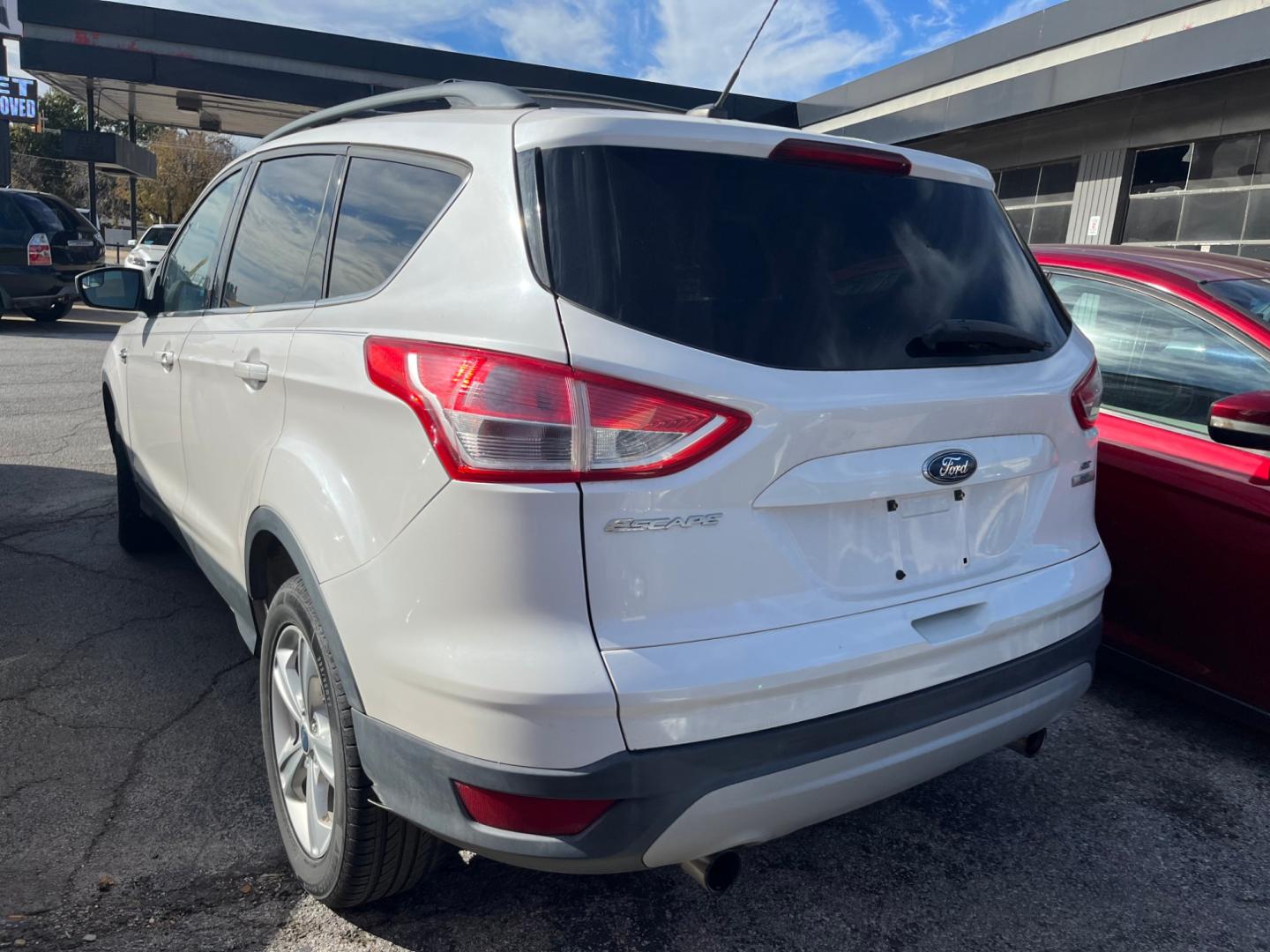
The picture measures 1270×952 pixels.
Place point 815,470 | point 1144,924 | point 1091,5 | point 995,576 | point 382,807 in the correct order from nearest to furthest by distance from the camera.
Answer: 1. point 815,470
2. point 382,807
3. point 995,576
4. point 1144,924
5. point 1091,5

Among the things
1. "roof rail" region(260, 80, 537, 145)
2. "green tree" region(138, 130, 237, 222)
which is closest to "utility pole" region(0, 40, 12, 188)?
"roof rail" region(260, 80, 537, 145)

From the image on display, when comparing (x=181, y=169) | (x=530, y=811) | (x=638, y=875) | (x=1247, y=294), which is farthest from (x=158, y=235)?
(x=181, y=169)

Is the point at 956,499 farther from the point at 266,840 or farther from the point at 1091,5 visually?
the point at 1091,5

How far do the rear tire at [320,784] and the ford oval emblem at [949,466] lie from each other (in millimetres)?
1336

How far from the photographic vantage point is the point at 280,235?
3.04 metres

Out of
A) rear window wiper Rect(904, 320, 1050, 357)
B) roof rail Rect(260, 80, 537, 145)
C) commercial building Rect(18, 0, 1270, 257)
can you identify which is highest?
commercial building Rect(18, 0, 1270, 257)

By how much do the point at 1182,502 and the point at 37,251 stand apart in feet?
49.8

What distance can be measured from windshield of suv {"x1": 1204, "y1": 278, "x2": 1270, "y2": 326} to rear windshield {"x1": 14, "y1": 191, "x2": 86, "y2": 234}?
1504 centimetres

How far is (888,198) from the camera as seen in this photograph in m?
2.33

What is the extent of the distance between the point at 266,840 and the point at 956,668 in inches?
74.5

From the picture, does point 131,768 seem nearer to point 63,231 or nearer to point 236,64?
point 63,231

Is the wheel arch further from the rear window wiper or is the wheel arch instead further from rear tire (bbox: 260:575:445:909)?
the rear window wiper

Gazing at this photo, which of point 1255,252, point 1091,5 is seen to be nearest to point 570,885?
point 1255,252

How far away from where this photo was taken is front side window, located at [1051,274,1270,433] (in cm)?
345
